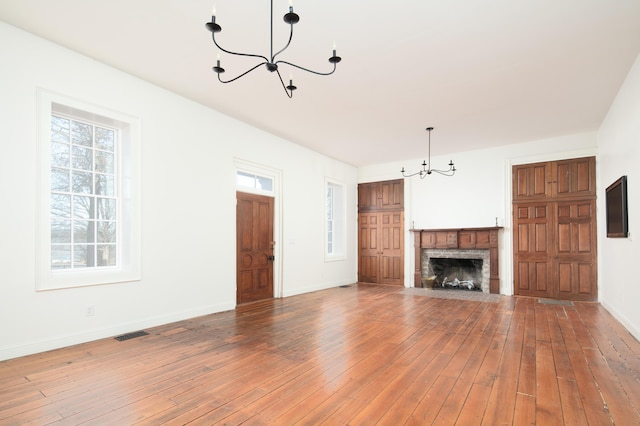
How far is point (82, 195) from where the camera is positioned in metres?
3.92

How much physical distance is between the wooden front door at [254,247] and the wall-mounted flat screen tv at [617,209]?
5.31 m

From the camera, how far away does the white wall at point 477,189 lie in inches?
265

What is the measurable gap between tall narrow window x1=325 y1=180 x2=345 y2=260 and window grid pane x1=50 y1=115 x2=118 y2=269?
511 cm

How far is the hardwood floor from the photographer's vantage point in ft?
7.45

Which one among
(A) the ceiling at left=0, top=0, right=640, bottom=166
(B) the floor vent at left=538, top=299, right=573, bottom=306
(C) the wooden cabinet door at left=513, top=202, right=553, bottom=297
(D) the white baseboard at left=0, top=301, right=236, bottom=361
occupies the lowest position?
(B) the floor vent at left=538, top=299, right=573, bottom=306

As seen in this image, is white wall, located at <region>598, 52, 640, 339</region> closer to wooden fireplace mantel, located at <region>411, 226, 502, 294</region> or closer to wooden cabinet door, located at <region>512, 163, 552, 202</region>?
wooden cabinet door, located at <region>512, 163, 552, 202</region>

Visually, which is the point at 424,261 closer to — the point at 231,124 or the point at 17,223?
the point at 231,124

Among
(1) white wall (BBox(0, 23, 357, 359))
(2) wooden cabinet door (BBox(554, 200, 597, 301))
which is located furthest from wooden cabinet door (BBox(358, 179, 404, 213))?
(2) wooden cabinet door (BBox(554, 200, 597, 301))

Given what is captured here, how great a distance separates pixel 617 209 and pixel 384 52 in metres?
3.98

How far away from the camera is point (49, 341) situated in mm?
3473

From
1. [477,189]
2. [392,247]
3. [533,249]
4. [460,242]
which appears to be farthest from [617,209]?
[392,247]

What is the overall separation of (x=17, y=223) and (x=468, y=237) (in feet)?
24.4

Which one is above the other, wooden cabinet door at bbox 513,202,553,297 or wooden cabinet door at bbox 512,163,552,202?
wooden cabinet door at bbox 512,163,552,202

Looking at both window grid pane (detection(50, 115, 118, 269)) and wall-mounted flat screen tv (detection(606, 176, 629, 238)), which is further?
wall-mounted flat screen tv (detection(606, 176, 629, 238))
